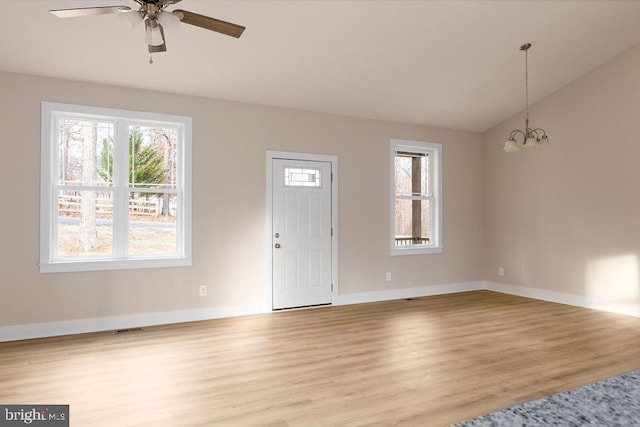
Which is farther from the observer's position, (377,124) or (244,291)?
(377,124)

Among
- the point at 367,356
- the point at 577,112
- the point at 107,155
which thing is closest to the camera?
the point at 367,356

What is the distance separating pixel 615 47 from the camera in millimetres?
5340

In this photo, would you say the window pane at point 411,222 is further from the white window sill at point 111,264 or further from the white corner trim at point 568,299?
the white window sill at point 111,264

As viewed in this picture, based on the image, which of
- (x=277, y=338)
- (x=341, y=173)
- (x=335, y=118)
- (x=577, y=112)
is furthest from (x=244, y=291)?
Answer: (x=577, y=112)

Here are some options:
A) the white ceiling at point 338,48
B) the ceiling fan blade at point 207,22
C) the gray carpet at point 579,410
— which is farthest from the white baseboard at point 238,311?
the ceiling fan blade at point 207,22

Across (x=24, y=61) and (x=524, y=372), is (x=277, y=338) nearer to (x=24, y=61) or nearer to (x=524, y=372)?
(x=524, y=372)

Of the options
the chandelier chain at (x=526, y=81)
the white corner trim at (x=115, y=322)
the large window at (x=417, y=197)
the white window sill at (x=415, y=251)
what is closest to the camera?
the white corner trim at (x=115, y=322)

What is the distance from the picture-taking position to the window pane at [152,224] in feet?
16.4

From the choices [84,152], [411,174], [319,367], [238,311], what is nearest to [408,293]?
[411,174]

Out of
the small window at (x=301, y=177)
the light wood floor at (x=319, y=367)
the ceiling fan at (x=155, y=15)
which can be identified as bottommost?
the light wood floor at (x=319, y=367)

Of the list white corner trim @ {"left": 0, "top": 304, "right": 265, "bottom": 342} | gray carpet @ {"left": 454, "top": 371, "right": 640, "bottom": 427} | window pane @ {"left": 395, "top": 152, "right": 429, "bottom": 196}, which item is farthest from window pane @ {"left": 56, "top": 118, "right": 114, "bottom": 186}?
gray carpet @ {"left": 454, "top": 371, "right": 640, "bottom": 427}

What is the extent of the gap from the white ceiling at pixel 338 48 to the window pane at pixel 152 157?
54 centimetres

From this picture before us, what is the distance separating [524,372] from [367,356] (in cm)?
128

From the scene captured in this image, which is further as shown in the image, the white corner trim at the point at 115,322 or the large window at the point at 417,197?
the large window at the point at 417,197
